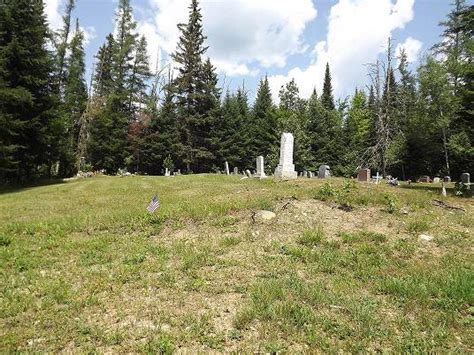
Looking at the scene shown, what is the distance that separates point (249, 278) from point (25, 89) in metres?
28.7

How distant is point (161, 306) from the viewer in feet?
23.2

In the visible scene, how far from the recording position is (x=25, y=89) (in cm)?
3066

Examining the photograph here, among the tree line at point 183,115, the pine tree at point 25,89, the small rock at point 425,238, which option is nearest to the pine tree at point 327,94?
the tree line at point 183,115

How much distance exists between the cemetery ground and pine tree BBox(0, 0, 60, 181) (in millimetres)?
19932

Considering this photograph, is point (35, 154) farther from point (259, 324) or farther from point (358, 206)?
point (259, 324)

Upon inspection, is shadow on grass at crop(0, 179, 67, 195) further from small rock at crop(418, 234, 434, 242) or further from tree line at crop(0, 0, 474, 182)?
small rock at crop(418, 234, 434, 242)

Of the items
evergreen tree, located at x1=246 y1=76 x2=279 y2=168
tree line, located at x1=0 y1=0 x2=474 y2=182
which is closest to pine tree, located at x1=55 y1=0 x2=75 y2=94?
tree line, located at x1=0 y1=0 x2=474 y2=182

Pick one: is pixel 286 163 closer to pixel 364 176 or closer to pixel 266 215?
pixel 364 176

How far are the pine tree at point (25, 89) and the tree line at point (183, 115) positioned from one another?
0.30 ft

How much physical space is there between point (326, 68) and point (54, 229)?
82374 mm

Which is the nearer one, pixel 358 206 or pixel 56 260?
pixel 56 260

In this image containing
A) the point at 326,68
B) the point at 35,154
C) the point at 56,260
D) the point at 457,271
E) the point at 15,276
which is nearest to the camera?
the point at 457,271

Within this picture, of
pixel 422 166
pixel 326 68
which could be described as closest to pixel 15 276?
pixel 422 166

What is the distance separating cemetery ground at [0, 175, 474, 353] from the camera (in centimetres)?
599
